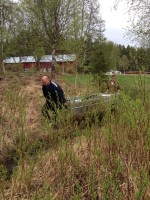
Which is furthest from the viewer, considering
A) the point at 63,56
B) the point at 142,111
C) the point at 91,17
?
the point at 91,17

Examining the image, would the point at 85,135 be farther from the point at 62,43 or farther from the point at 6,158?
the point at 62,43

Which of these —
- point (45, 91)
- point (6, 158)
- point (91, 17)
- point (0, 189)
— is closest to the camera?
point (0, 189)

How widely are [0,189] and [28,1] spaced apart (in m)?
16.8

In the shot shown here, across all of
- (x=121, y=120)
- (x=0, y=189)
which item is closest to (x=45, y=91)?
(x=121, y=120)

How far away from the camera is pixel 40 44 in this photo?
1953 centimetres

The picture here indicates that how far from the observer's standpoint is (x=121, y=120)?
14.8ft

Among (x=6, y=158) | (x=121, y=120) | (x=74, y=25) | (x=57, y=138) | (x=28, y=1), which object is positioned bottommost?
(x=6, y=158)

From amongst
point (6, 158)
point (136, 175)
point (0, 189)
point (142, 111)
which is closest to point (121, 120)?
point (142, 111)

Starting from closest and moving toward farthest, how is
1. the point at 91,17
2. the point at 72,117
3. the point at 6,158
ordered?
the point at 72,117 → the point at 6,158 → the point at 91,17

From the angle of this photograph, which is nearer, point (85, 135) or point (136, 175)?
point (136, 175)

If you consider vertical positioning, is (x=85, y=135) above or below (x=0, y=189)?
above

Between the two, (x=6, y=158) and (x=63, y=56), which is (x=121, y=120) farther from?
(x=63, y=56)

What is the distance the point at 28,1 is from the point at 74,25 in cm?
293

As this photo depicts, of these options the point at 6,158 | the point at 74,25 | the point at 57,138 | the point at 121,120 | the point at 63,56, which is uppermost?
the point at 74,25
